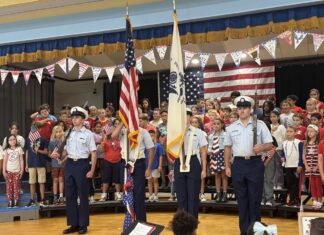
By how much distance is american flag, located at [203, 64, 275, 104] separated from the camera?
12047 mm

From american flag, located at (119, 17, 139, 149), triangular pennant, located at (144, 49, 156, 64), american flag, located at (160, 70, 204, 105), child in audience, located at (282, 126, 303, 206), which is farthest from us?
american flag, located at (160, 70, 204, 105)

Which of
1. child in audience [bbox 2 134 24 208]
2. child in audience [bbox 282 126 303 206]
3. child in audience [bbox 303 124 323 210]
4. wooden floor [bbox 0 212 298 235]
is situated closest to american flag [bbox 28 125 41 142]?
child in audience [bbox 2 134 24 208]

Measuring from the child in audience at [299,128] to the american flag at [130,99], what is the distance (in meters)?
2.85

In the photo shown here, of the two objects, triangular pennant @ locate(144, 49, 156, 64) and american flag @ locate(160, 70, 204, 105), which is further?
american flag @ locate(160, 70, 204, 105)

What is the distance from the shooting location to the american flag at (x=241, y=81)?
474 inches

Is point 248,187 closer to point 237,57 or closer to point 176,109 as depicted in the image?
point 176,109

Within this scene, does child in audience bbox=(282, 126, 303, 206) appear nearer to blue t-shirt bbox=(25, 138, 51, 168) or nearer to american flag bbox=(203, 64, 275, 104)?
blue t-shirt bbox=(25, 138, 51, 168)

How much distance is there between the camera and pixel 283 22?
760 cm

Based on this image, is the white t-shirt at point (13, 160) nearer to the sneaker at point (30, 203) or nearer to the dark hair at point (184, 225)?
the sneaker at point (30, 203)

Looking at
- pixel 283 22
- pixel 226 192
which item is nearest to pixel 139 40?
pixel 283 22

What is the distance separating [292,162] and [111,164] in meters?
3.09

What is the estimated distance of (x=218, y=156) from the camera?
23.5ft

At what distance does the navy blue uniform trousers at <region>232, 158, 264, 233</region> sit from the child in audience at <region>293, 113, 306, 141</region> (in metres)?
2.16

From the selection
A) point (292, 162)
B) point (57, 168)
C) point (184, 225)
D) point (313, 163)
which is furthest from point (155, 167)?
point (184, 225)
